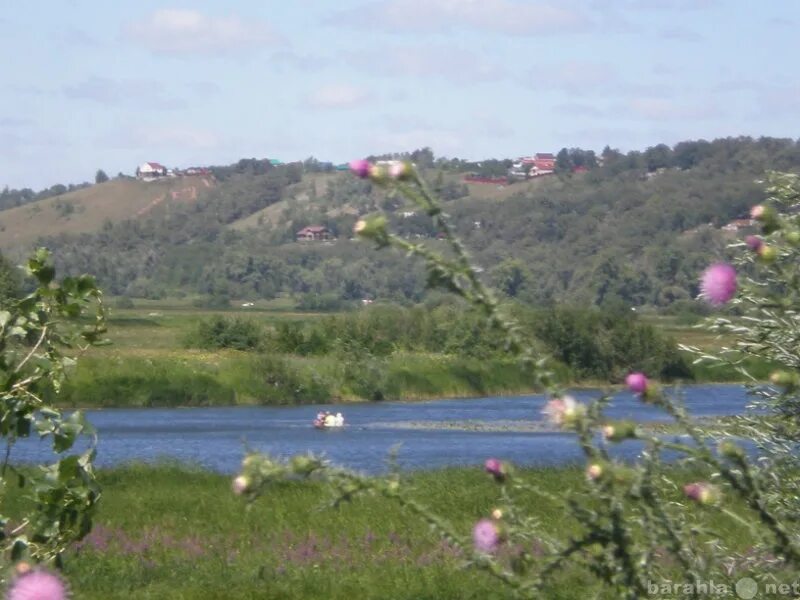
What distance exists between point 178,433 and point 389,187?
3197 cm

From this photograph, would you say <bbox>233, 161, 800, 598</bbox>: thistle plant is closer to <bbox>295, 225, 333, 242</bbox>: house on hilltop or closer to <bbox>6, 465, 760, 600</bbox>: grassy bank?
<bbox>6, 465, 760, 600</bbox>: grassy bank

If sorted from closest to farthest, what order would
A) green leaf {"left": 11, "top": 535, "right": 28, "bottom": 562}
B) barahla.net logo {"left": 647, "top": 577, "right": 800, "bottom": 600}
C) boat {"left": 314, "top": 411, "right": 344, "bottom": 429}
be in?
barahla.net logo {"left": 647, "top": 577, "right": 800, "bottom": 600}
green leaf {"left": 11, "top": 535, "right": 28, "bottom": 562}
boat {"left": 314, "top": 411, "right": 344, "bottom": 429}

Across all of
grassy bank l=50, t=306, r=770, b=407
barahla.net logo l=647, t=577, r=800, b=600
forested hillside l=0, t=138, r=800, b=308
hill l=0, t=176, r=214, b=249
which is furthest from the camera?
hill l=0, t=176, r=214, b=249

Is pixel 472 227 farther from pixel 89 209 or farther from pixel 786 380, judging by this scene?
pixel 89 209

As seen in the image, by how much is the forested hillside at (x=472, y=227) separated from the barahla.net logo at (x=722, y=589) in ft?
147

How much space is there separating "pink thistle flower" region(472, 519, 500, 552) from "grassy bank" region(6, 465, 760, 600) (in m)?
4.89

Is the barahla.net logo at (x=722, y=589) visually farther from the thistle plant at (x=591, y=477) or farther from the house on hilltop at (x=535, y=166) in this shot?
the house on hilltop at (x=535, y=166)

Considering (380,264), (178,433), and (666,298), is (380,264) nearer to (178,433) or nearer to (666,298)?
(666,298)

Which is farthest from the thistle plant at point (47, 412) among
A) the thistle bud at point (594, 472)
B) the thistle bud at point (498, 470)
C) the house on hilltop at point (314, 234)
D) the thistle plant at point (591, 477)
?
the house on hilltop at point (314, 234)

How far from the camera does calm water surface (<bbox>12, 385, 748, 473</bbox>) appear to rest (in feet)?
85.1

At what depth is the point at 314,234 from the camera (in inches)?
5965

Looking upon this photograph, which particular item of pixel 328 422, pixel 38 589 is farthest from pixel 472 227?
pixel 38 589

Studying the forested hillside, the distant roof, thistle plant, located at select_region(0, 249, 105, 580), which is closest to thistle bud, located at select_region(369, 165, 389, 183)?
thistle plant, located at select_region(0, 249, 105, 580)

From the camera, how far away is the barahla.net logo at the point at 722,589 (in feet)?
11.3
